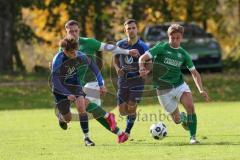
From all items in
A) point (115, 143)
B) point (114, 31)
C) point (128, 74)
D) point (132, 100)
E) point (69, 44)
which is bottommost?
point (114, 31)

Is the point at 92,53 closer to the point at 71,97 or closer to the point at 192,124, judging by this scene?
the point at 71,97

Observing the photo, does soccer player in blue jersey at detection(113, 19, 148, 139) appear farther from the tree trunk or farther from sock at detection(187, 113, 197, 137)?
the tree trunk

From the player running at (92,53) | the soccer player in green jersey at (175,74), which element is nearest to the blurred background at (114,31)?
the player running at (92,53)

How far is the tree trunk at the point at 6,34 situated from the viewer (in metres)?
33.1

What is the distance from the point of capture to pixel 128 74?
14867 millimetres

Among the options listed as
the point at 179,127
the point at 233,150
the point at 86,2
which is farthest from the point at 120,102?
the point at 86,2

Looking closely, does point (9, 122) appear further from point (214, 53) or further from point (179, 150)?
point (214, 53)

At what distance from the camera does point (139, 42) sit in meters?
14.6

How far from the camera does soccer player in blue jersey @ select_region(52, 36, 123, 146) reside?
13148mm

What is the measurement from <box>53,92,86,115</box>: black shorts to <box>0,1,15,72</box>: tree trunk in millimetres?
19390

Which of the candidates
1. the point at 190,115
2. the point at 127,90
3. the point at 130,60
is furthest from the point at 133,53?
the point at 190,115

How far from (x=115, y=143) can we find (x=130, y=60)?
1.90 m

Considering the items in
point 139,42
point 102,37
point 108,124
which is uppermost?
point 139,42

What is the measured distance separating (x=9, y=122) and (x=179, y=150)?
8.05 metres
